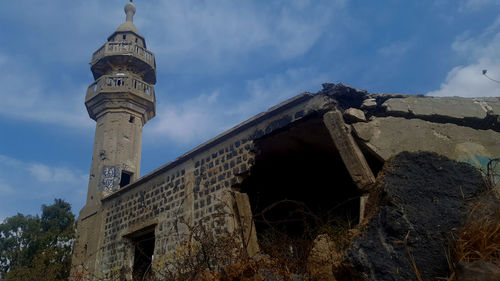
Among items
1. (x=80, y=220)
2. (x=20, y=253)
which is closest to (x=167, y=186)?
(x=80, y=220)

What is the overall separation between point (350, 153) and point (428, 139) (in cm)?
106

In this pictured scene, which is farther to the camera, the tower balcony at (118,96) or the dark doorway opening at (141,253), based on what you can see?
the tower balcony at (118,96)

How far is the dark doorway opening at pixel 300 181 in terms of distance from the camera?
7645mm

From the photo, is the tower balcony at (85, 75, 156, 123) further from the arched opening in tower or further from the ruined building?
the arched opening in tower

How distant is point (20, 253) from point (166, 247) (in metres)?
15.1

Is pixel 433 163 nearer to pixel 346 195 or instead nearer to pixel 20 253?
pixel 346 195

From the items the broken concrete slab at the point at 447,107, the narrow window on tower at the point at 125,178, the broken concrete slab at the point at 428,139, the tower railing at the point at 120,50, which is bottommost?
the broken concrete slab at the point at 428,139

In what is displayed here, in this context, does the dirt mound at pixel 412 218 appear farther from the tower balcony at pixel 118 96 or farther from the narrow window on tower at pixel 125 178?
the tower balcony at pixel 118 96

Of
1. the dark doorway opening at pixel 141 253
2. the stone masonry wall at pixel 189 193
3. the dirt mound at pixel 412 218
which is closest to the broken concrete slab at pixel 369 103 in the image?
the stone masonry wall at pixel 189 193

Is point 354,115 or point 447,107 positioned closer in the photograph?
point 447,107

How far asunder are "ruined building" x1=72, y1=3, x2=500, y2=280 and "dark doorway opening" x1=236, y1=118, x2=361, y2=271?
0.03 meters

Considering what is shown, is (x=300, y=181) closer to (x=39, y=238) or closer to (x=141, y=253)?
(x=141, y=253)

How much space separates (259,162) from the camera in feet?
27.9

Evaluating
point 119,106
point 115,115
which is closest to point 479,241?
point 115,115
